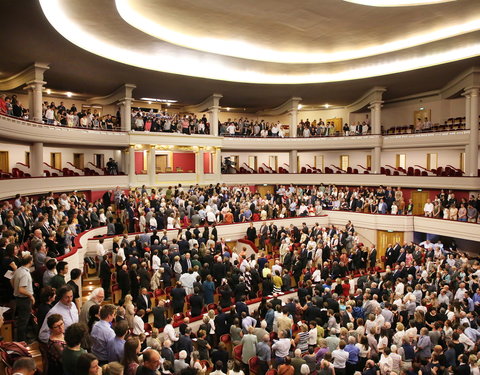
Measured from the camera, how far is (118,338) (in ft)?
13.7

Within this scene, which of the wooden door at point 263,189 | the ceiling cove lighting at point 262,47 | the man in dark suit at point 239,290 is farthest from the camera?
the wooden door at point 263,189

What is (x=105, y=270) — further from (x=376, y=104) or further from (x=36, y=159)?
(x=376, y=104)

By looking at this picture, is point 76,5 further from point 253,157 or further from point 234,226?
point 253,157

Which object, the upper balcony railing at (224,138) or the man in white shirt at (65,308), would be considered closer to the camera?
the man in white shirt at (65,308)

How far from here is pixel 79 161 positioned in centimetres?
2414

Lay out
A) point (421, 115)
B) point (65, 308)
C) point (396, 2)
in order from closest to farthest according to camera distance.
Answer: point (65, 308)
point (396, 2)
point (421, 115)

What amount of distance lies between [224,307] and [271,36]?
14318 mm

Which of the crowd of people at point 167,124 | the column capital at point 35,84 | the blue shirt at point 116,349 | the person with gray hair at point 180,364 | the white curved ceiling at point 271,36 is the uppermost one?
the white curved ceiling at point 271,36

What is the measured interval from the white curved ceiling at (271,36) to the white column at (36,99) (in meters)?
3.53

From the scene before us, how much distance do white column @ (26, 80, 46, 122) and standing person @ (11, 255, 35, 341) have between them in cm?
1487

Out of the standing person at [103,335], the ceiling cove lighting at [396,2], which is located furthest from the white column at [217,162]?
the standing person at [103,335]

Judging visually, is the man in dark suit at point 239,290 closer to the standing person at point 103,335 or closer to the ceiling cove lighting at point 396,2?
the standing person at point 103,335

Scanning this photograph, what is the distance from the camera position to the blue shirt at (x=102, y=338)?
13.9ft

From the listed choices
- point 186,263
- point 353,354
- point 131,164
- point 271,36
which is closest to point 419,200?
point 271,36
